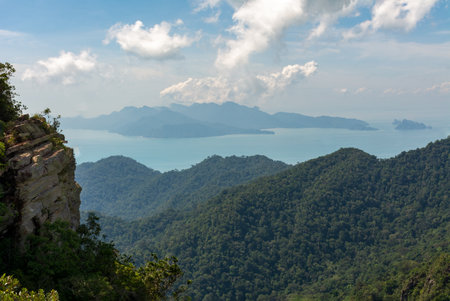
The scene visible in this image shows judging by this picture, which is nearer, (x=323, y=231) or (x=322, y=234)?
(x=322, y=234)

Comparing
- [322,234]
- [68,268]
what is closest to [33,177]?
[68,268]

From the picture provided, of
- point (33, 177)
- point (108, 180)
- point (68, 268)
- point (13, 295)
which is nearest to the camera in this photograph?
point (13, 295)

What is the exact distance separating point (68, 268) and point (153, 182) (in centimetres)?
13990

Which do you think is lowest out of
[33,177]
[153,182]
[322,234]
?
[153,182]

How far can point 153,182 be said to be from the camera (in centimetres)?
14838

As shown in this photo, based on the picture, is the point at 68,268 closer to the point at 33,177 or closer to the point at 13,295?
the point at 33,177

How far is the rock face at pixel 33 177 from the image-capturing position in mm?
11477

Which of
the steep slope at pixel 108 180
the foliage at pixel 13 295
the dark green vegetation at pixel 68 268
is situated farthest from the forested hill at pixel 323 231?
the steep slope at pixel 108 180

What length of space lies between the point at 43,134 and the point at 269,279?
5005 centimetres

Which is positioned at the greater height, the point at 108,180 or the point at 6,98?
the point at 6,98

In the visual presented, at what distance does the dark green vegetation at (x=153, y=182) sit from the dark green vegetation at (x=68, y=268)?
331 feet

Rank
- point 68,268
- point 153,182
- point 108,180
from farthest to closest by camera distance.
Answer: point 108,180, point 153,182, point 68,268

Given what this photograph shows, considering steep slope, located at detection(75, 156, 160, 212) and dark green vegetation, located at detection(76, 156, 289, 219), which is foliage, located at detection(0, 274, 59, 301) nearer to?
dark green vegetation, located at detection(76, 156, 289, 219)

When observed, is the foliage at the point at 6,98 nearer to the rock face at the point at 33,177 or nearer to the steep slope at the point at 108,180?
the rock face at the point at 33,177
